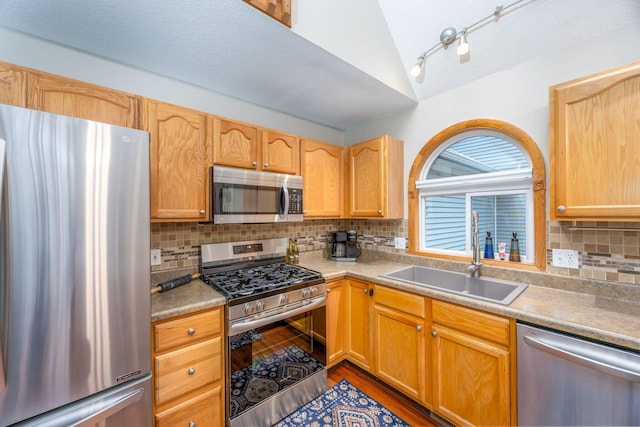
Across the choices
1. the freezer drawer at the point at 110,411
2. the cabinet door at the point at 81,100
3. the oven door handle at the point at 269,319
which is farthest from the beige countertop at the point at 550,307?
the cabinet door at the point at 81,100

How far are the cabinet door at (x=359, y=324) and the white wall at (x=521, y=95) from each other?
1.21m

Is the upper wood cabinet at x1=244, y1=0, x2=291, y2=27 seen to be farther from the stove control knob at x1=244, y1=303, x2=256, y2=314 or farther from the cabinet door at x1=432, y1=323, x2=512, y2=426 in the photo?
the cabinet door at x1=432, y1=323, x2=512, y2=426

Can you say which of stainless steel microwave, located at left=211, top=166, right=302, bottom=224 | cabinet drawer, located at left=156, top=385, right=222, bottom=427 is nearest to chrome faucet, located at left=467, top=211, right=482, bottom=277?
stainless steel microwave, located at left=211, top=166, right=302, bottom=224

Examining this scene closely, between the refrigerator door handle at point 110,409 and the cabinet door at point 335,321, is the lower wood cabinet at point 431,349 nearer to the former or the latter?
the cabinet door at point 335,321

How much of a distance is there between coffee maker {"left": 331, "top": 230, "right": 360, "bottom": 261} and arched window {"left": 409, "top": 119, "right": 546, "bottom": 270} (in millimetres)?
552

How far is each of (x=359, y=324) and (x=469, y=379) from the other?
2.70ft

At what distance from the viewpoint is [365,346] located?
6.70 feet

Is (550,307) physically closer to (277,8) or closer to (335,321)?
(335,321)

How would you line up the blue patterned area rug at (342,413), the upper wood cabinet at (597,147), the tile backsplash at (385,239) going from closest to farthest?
1. the upper wood cabinet at (597,147)
2. the tile backsplash at (385,239)
3. the blue patterned area rug at (342,413)

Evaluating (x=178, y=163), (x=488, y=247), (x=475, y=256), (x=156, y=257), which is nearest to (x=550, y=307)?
(x=475, y=256)

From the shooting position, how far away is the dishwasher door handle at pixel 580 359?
100 cm

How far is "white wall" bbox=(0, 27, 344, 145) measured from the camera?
1.40 meters

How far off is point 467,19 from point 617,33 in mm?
A: 789

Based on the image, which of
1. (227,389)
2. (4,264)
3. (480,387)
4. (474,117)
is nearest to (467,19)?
(474,117)
